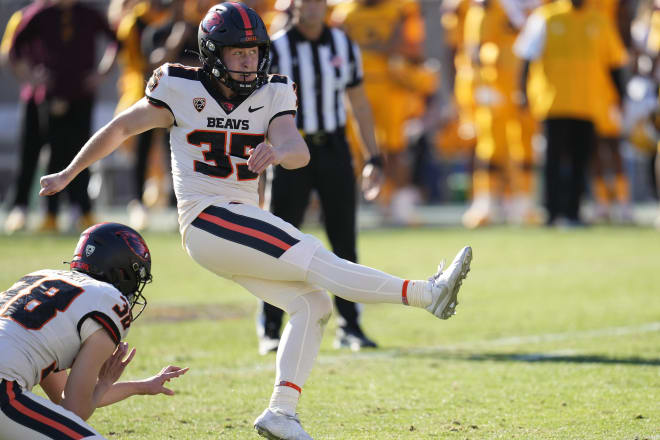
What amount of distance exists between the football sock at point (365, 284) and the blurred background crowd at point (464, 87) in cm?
755

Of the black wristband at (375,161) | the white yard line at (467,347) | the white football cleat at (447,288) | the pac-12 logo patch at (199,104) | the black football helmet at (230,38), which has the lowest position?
the white yard line at (467,347)

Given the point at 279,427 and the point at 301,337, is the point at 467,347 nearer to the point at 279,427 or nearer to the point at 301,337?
the point at 301,337

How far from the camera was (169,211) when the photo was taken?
17266mm

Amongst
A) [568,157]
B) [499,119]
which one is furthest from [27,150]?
[568,157]

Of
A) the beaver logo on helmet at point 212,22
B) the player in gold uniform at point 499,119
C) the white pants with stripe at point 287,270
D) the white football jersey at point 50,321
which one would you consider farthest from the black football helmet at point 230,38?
the player in gold uniform at point 499,119

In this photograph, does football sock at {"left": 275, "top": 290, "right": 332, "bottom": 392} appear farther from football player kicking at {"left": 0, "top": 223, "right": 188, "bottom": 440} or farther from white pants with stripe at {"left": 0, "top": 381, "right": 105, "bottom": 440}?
white pants with stripe at {"left": 0, "top": 381, "right": 105, "bottom": 440}

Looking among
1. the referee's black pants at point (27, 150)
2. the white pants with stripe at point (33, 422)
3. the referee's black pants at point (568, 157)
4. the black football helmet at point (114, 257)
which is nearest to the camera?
the white pants with stripe at point (33, 422)

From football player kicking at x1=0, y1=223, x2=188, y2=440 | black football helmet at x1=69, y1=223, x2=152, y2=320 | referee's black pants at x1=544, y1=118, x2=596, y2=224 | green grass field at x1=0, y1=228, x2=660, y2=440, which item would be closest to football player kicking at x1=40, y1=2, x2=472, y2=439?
black football helmet at x1=69, y1=223, x2=152, y2=320

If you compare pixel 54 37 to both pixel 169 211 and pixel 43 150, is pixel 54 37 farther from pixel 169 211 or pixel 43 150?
pixel 169 211

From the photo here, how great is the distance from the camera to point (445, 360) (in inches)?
244

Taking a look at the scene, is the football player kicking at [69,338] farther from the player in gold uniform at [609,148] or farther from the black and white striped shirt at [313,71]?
the player in gold uniform at [609,148]

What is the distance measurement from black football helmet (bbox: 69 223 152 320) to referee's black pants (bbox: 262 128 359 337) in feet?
7.92

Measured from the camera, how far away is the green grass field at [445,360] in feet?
15.5

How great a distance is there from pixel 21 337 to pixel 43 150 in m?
10.0
